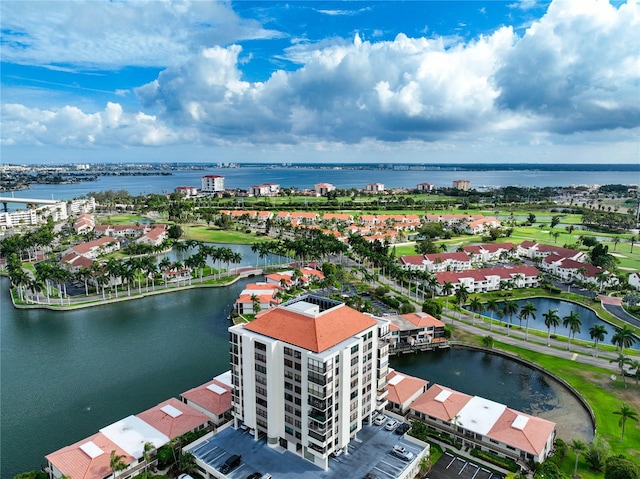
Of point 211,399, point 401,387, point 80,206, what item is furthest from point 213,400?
point 80,206

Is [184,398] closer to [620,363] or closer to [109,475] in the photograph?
[109,475]

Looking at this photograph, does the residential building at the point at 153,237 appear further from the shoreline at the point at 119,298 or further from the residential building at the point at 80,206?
the residential building at the point at 80,206

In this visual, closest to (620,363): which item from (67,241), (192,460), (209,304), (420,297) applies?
(420,297)

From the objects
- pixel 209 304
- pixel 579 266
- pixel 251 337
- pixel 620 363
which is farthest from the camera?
pixel 579 266

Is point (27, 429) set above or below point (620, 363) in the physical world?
below

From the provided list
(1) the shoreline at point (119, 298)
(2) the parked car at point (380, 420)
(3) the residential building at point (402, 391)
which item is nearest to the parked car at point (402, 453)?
(2) the parked car at point (380, 420)

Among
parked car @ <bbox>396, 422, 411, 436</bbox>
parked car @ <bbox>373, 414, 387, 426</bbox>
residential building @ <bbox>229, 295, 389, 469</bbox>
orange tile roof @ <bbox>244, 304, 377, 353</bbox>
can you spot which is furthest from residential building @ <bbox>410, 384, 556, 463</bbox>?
orange tile roof @ <bbox>244, 304, 377, 353</bbox>

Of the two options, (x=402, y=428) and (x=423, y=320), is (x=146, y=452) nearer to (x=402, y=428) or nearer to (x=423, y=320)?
(x=402, y=428)
